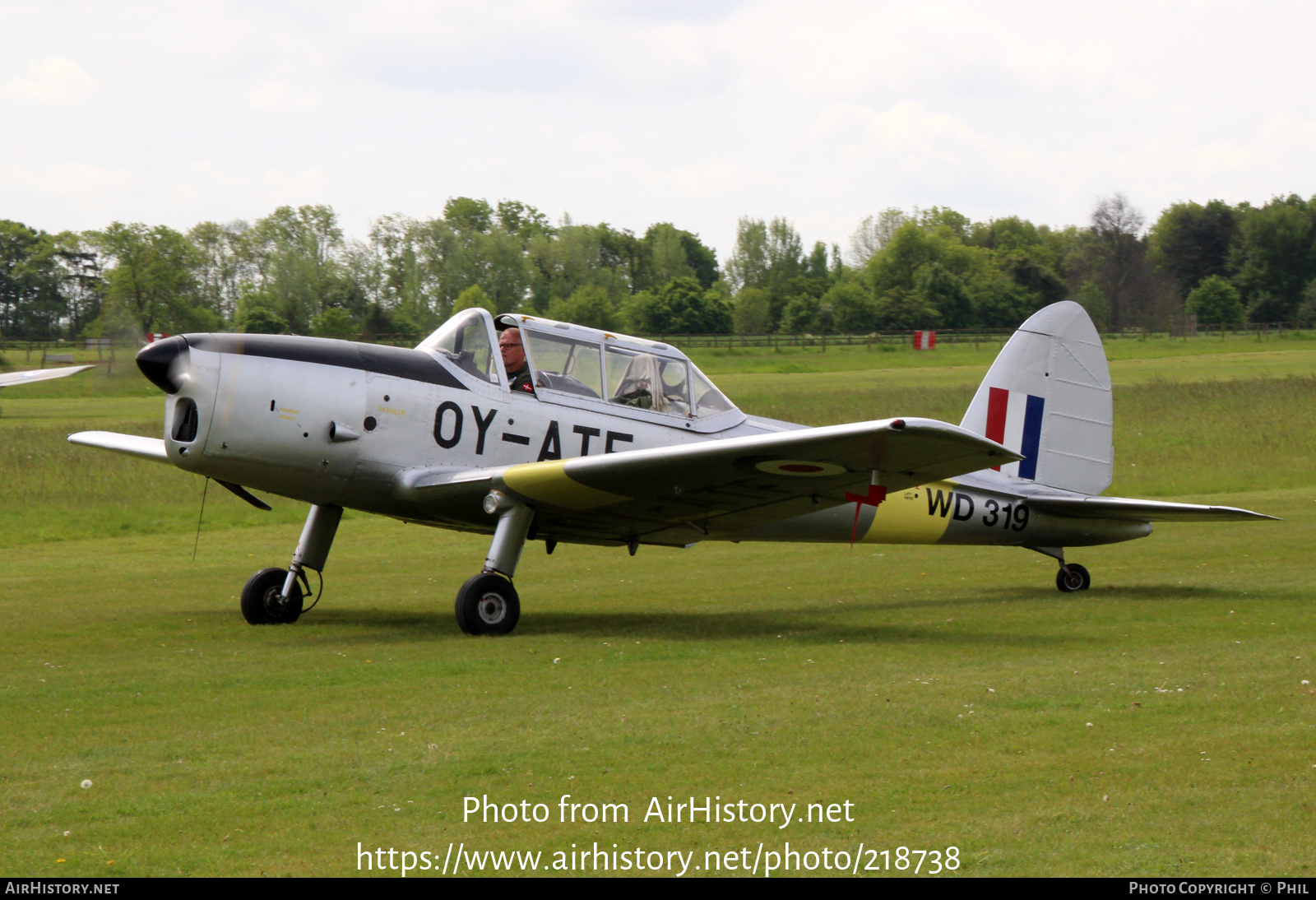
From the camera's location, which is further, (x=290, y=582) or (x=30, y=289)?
(x=30, y=289)

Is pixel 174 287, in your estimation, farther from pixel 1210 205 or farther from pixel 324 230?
pixel 1210 205

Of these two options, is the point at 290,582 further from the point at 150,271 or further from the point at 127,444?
the point at 150,271

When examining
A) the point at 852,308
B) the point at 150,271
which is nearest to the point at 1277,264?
the point at 852,308

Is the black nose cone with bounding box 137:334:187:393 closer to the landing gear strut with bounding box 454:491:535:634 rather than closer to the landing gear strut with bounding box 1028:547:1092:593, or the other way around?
the landing gear strut with bounding box 454:491:535:634

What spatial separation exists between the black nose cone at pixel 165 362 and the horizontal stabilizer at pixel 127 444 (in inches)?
115

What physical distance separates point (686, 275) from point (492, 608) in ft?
382

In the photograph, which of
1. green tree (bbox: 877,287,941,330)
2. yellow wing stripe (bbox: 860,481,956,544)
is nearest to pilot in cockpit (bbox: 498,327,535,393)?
yellow wing stripe (bbox: 860,481,956,544)

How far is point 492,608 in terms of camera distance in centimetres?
1016

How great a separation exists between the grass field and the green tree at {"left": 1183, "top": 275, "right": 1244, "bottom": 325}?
10032 cm

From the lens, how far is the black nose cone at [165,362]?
943 cm

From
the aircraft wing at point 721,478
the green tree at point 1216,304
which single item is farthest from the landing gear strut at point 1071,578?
the green tree at point 1216,304

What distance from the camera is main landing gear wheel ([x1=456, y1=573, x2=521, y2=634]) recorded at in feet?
32.9

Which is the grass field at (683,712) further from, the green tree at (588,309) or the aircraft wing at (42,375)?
the green tree at (588,309)

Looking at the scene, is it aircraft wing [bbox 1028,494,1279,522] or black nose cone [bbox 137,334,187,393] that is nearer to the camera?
black nose cone [bbox 137,334,187,393]
